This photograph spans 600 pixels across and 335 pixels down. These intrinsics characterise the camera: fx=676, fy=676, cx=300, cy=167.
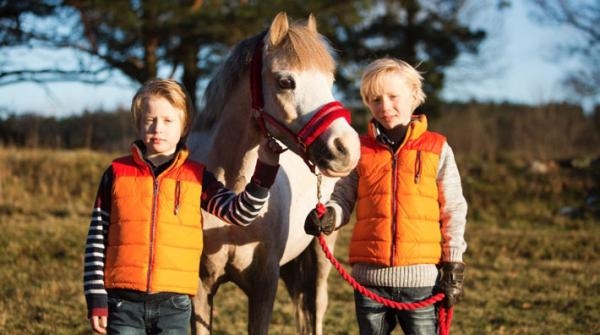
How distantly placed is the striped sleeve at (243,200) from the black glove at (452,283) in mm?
791

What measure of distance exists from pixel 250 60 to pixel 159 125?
1.85 feet

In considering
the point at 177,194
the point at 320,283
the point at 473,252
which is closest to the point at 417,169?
the point at 177,194

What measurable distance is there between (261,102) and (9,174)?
8.48m

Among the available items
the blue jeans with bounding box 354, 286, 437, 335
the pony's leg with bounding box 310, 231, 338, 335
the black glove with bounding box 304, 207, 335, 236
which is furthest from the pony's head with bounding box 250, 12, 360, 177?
the pony's leg with bounding box 310, 231, 338, 335

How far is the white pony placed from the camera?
2.48 meters

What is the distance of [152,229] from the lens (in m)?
2.49

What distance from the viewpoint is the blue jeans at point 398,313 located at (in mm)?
2746

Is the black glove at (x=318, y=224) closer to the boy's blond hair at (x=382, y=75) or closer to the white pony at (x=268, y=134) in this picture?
the white pony at (x=268, y=134)

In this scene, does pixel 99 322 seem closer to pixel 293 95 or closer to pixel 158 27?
pixel 293 95

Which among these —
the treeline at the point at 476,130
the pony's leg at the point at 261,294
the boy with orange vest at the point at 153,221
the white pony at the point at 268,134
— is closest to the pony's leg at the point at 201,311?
the white pony at the point at 268,134

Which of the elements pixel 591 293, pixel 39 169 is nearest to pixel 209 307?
pixel 591 293

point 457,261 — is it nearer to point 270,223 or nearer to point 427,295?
point 427,295

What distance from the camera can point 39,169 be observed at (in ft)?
34.2

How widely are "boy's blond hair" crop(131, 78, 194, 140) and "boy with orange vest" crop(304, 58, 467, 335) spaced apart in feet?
2.08
